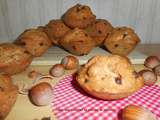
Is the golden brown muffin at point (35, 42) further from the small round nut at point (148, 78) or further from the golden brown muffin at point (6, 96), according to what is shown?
the small round nut at point (148, 78)

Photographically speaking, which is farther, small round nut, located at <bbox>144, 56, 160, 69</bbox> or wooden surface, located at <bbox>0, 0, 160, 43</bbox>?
wooden surface, located at <bbox>0, 0, 160, 43</bbox>

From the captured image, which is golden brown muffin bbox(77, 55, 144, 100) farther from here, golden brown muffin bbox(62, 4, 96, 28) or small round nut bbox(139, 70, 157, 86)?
golden brown muffin bbox(62, 4, 96, 28)

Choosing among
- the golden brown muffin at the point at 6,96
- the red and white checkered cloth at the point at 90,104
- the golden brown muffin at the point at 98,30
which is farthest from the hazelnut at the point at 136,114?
the golden brown muffin at the point at 98,30

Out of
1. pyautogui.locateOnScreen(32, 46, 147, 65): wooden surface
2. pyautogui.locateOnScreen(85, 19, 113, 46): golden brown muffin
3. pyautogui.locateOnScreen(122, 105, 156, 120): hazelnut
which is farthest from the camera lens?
pyautogui.locateOnScreen(85, 19, 113, 46): golden brown muffin

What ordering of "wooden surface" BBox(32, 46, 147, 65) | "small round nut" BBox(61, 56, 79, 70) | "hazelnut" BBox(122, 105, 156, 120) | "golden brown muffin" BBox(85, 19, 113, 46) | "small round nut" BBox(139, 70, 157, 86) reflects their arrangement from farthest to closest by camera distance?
1. "golden brown muffin" BBox(85, 19, 113, 46)
2. "wooden surface" BBox(32, 46, 147, 65)
3. "small round nut" BBox(61, 56, 79, 70)
4. "small round nut" BBox(139, 70, 157, 86)
5. "hazelnut" BBox(122, 105, 156, 120)

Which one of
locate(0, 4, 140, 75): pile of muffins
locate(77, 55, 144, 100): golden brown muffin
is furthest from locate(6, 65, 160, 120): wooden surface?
locate(0, 4, 140, 75): pile of muffins

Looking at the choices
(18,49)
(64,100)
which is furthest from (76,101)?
(18,49)

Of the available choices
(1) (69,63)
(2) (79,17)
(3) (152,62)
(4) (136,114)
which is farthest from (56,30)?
(4) (136,114)
